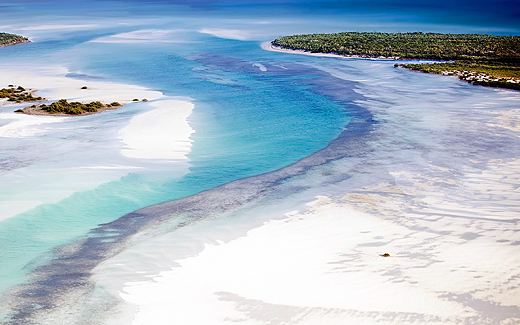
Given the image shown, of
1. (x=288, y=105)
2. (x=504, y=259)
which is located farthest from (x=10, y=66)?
(x=504, y=259)

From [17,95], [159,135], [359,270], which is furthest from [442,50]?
[359,270]

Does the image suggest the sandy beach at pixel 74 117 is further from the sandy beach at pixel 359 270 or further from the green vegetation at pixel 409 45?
the green vegetation at pixel 409 45

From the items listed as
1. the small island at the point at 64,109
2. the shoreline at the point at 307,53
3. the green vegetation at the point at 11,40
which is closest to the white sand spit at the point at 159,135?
the small island at the point at 64,109

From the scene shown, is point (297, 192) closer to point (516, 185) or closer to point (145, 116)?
point (516, 185)

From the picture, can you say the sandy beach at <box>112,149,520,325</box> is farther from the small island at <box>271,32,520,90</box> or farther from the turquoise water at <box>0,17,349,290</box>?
the small island at <box>271,32,520,90</box>

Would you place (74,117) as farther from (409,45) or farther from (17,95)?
(409,45)

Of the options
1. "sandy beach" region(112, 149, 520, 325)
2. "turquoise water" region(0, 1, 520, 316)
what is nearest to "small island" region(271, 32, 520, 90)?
"turquoise water" region(0, 1, 520, 316)
